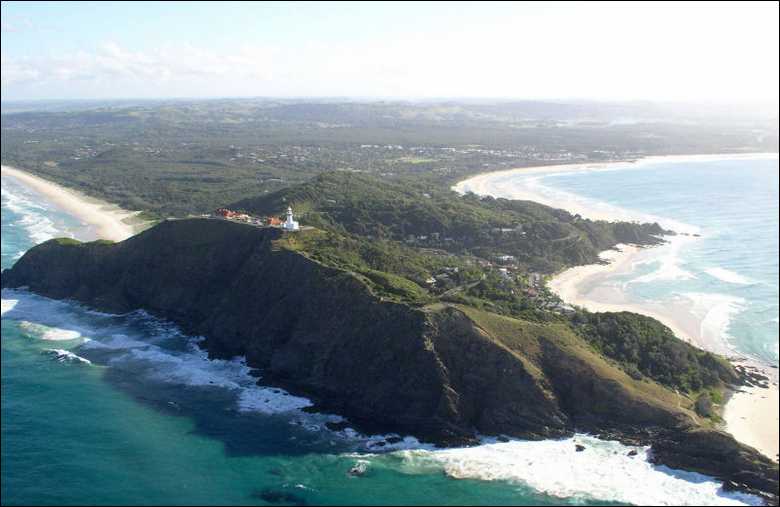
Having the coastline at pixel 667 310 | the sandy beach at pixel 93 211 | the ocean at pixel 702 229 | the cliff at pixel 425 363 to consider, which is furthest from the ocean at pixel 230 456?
the sandy beach at pixel 93 211

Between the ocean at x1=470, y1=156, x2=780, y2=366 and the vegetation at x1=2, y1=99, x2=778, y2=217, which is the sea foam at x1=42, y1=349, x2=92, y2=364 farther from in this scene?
the vegetation at x1=2, y1=99, x2=778, y2=217

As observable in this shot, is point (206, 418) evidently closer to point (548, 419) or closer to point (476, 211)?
point (548, 419)

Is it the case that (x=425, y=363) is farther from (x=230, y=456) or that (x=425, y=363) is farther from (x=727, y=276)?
(x=727, y=276)

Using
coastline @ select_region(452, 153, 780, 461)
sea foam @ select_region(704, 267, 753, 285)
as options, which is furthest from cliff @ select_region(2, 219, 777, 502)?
sea foam @ select_region(704, 267, 753, 285)

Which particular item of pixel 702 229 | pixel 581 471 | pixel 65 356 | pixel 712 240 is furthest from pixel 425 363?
pixel 702 229

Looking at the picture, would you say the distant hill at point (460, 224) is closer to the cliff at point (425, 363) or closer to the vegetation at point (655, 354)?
the cliff at point (425, 363)

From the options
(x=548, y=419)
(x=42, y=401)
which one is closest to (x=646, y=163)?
(x=548, y=419)
